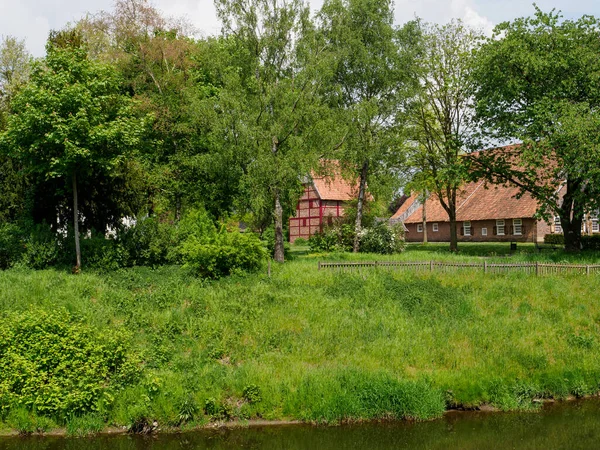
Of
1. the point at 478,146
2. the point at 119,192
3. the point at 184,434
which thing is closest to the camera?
the point at 184,434

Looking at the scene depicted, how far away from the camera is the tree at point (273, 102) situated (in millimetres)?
25844

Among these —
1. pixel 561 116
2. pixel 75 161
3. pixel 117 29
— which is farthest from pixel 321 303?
pixel 117 29

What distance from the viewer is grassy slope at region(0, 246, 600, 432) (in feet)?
45.6

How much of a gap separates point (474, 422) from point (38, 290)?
575 inches

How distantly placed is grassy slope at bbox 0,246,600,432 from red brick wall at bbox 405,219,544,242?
21.6 m

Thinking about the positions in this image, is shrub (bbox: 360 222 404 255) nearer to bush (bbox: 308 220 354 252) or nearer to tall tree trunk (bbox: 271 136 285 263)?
bush (bbox: 308 220 354 252)

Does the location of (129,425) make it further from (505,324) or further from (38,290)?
(505,324)

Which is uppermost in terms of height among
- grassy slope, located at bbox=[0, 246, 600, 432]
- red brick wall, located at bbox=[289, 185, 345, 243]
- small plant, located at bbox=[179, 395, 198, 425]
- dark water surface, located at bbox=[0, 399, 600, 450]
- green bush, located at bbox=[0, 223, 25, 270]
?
red brick wall, located at bbox=[289, 185, 345, 243]

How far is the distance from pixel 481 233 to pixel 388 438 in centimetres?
3750

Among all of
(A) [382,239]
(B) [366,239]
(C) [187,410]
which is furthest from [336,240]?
(C) [187,410]

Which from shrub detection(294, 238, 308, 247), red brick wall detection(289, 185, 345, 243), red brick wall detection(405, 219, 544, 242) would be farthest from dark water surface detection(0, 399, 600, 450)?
red brick wall detection(289, 185, 345, 243)

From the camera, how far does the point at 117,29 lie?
107 feet

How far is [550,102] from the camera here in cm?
2747

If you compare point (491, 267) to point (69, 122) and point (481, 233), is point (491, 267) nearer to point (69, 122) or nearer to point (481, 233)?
point (69, 122)
